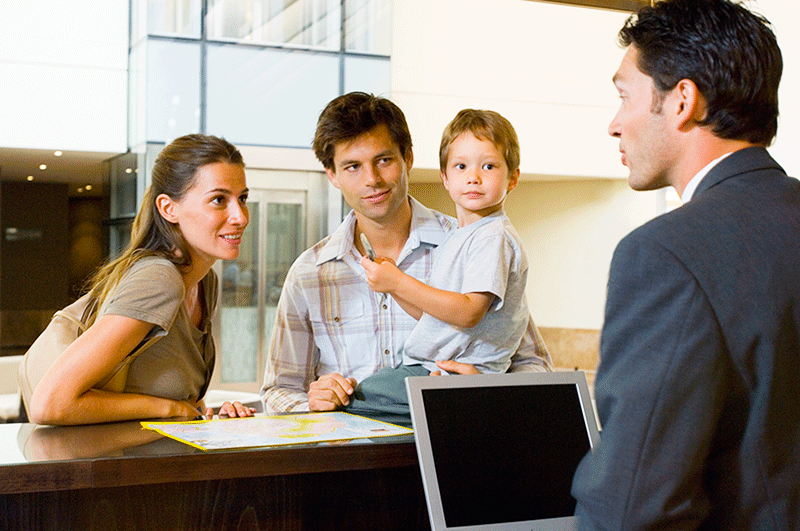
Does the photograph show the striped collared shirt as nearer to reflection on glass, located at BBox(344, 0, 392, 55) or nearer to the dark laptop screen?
the dark laptop screen

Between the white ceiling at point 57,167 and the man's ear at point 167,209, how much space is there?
6337 millimetres

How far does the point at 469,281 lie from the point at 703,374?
98 centimetres

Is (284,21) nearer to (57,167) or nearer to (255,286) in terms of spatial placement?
(255,286)

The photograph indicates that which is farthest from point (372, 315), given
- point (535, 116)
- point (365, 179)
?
point (535, 116)

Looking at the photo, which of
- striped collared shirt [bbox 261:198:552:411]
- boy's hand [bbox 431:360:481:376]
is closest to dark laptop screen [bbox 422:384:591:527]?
boy's hand [bbox 431:360:481:376]

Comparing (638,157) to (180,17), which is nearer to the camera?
(638,157)

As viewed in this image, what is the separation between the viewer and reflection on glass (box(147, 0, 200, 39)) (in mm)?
7555

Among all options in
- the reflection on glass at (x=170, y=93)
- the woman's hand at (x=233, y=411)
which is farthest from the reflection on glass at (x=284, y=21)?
the woman's hand at (x=233, y=411)

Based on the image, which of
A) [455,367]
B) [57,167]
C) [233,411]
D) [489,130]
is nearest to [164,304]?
[233,411]

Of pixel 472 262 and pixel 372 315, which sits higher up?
pixel 472 262

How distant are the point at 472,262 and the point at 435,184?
316 inches

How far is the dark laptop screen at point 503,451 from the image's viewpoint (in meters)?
1.40

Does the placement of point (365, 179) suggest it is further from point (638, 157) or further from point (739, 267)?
point (739, 267)

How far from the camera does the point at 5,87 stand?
7.44 metres
